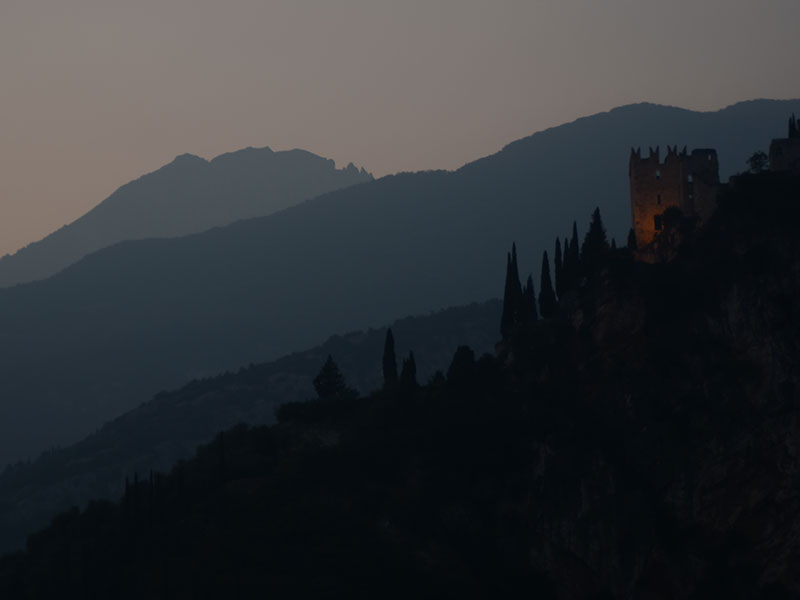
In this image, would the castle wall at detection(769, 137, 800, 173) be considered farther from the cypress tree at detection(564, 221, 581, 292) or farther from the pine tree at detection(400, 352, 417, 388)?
the pine tree at detection(400, 352, 417, 388)

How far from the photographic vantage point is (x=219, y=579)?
333 feet

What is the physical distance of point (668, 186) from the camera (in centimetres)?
12138

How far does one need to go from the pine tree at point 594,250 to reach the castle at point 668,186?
337cm

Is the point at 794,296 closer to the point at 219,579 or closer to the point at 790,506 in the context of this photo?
the point at 790,506

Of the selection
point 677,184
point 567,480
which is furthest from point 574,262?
point 567,480

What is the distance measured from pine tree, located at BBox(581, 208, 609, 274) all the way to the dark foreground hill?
68 cm

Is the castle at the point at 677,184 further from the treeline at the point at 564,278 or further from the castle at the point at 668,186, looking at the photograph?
the treeline at the point at 564,278

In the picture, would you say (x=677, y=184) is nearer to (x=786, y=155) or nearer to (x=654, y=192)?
(x=654, y=192)

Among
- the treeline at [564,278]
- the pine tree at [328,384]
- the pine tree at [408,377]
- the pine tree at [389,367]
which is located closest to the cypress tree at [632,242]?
the treeline at [564,278]

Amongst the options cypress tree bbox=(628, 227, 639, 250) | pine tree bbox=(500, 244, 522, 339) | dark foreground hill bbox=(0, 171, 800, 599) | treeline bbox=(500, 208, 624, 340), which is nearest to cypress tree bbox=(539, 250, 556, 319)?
treeline bbox=(500, 208, 624, 340)

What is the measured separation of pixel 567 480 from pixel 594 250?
992 inches

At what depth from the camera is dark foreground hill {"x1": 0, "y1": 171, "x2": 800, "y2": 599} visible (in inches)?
4060

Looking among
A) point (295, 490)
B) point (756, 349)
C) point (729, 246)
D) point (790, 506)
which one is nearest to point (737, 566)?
point (790, 506)

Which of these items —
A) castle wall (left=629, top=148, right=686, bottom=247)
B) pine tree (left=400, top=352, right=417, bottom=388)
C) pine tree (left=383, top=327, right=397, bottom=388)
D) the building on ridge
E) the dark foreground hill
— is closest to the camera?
the dark foreground hill
